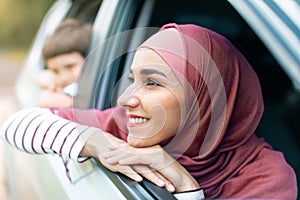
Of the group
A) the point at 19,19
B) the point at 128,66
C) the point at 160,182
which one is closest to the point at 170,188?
the point at 160,182

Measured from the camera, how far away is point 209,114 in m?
1.88

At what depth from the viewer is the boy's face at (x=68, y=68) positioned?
10.9ft

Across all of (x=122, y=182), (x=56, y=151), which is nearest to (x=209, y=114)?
(x=122, y=182)

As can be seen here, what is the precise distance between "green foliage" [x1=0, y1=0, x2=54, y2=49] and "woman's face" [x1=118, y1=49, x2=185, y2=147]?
1319 centimetres

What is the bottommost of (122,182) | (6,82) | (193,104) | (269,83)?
(6,82)

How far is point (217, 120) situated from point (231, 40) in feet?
4.39

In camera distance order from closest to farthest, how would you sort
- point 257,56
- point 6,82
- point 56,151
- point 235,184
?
point 235,184 < point 56,151 < point 257,56 < point 6,82

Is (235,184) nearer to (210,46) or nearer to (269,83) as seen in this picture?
(210,46)

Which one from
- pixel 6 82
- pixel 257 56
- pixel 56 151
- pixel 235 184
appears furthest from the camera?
pixel 6 82

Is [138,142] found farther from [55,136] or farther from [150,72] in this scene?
[55,136]

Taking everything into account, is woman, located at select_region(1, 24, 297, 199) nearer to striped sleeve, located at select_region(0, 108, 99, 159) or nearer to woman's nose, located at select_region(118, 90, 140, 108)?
woman's nose, located at select_region(118, 90, 140, 108)

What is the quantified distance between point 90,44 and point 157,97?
139 cm

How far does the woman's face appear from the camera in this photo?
6.11 feet

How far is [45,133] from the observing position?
2213 mm
